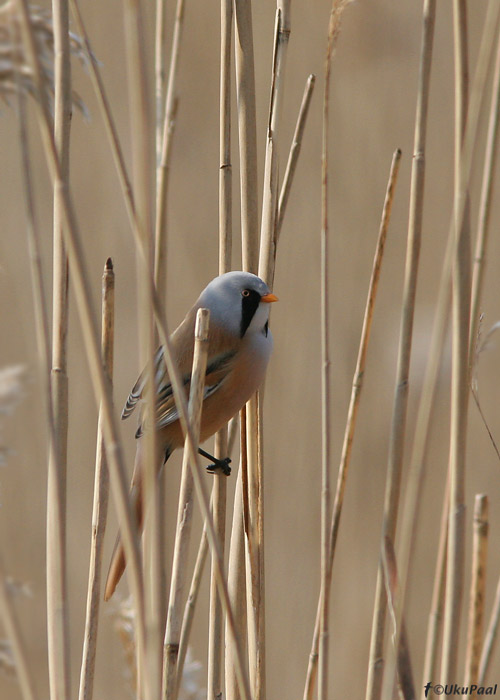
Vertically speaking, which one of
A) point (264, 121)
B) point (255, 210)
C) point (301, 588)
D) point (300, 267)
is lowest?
point (301, 588)

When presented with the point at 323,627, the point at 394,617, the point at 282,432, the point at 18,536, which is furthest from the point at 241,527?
the point at 18,536

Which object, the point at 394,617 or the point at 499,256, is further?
the point at 499,256

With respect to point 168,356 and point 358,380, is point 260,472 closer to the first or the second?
point 358,380

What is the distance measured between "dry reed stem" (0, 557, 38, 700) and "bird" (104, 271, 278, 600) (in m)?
0.55

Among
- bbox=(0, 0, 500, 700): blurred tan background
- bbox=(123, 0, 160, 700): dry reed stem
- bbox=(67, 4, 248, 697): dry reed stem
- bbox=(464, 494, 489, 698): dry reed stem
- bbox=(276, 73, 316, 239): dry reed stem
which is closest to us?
bbox=(123, 0, 160, 700): dry reed stem

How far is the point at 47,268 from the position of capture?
247 cm

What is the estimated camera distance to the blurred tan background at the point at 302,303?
7.47 ft

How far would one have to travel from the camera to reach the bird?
4.45ft

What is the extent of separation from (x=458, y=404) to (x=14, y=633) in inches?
22.9

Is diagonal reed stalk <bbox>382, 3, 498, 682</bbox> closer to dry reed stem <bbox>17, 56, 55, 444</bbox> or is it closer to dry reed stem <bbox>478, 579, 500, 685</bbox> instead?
dry reed stem <bbox>478, 579, 500, 685</bbox>

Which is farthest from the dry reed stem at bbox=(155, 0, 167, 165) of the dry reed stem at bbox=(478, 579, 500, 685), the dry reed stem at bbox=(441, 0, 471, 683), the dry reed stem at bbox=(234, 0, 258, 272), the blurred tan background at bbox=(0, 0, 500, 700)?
the blurred tan background at bbox=(0, 0, 500, 700)

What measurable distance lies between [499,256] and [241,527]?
4.71 feet

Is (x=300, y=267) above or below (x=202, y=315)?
above

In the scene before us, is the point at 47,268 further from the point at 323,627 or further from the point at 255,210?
the point at 323,627
